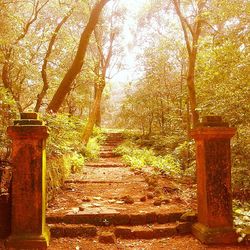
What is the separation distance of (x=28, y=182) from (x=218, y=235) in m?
3.06

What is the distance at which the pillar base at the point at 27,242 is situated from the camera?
460 centimetres

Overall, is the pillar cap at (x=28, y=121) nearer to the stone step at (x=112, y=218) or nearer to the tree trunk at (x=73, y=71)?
the stone step at (x=112, y=218)

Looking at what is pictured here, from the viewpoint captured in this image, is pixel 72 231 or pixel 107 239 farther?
pixel 72 231

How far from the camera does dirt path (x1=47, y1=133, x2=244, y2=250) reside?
5.04m

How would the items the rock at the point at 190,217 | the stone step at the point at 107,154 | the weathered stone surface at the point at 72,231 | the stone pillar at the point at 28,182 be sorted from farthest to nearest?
the stone step at the point at 107,154 < the rock at the point at 190,217 < the weathered stone surface at the point at 72,231 < the stone pillar at the point at 28,182

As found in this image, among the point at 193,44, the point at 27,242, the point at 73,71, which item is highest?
the point at 193,44

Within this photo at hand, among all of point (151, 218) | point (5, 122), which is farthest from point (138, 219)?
point (5, 122)

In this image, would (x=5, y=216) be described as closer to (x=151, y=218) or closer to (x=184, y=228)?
(x=151, y=218)

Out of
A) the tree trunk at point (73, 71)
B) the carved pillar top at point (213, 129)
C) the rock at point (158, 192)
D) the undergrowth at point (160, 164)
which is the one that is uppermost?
the tree trunk at point (73, 71)

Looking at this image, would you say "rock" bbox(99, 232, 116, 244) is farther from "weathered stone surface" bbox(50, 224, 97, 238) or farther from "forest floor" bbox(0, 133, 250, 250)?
"weathered stone surface" bbox(50, 224, 97, 238)

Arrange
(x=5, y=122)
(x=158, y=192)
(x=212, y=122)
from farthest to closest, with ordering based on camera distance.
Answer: (x=158, y=192) → (x=5, y=122) → (x=212, y=122)

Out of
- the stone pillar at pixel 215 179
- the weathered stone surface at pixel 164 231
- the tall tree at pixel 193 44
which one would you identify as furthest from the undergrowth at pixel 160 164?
the stone pillar at pixel 215 179

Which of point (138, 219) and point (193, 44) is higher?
point (193, 44)

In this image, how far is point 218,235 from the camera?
493 cm
